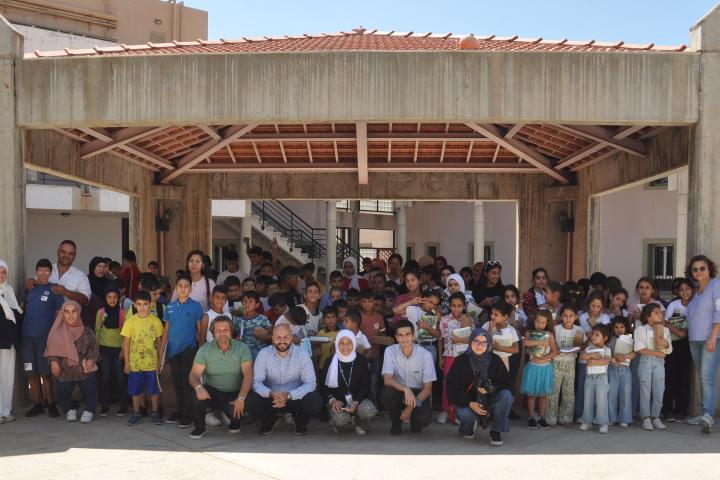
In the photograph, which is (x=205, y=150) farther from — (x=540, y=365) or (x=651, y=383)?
(x=651, y=383)

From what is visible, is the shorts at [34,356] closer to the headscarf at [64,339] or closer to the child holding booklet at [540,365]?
the headscarf at [64,339]

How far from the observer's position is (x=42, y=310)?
762 centimetres

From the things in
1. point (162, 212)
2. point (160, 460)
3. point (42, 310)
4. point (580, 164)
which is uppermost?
point (580, 164)

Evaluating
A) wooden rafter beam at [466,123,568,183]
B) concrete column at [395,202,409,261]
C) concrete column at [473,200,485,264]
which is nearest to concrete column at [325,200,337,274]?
concrete column at [395,202,409,261]

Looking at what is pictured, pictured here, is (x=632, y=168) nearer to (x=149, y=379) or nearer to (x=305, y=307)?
(x=305, y=307)

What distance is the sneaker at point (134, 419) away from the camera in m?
7.31

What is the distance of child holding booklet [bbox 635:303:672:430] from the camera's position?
7.26 metres

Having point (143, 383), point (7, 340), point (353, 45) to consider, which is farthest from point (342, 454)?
point (353, 45)

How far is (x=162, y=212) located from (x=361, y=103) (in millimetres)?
7670

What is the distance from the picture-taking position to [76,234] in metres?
24.2

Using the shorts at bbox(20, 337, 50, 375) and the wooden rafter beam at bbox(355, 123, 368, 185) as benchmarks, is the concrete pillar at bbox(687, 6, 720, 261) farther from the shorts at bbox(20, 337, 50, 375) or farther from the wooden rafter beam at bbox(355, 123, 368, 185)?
the shorts at bbox(20, 337, 50, 375)

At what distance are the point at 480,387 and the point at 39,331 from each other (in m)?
4.48

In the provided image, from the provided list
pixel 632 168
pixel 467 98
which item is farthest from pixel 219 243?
pixel 467 98

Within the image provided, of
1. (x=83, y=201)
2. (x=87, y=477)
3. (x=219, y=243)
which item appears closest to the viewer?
(x=87, y=477)
